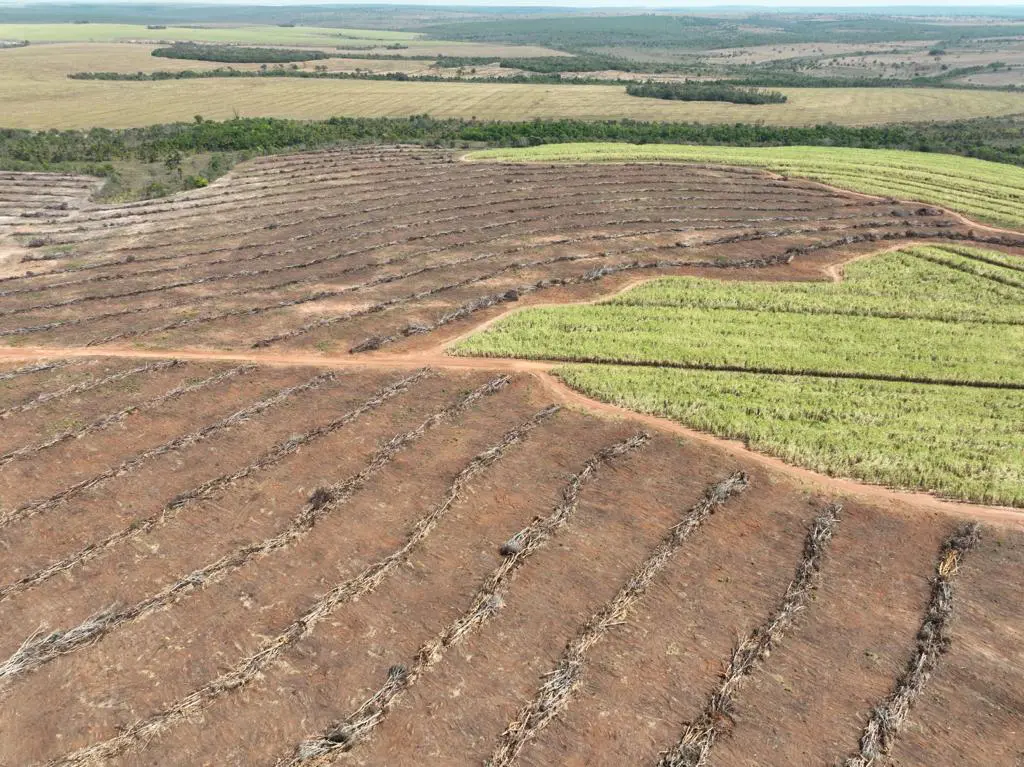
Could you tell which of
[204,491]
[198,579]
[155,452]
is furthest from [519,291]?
[198,579]

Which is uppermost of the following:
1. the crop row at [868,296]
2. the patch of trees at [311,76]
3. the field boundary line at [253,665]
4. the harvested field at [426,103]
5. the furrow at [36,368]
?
the patch of trees at [311,76]

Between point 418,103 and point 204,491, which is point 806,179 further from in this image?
point 418,103

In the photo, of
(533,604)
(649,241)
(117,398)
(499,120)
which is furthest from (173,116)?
(533,604)

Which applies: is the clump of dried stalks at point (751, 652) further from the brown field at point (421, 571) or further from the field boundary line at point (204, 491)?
the field boundary line at point (204, 491)

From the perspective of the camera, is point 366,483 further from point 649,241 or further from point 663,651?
point 649,241

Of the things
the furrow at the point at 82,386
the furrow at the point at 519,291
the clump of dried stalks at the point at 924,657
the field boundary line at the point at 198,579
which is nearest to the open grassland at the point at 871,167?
the furrow at the point at 519,291

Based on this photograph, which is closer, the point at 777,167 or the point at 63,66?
the point at 777,167
